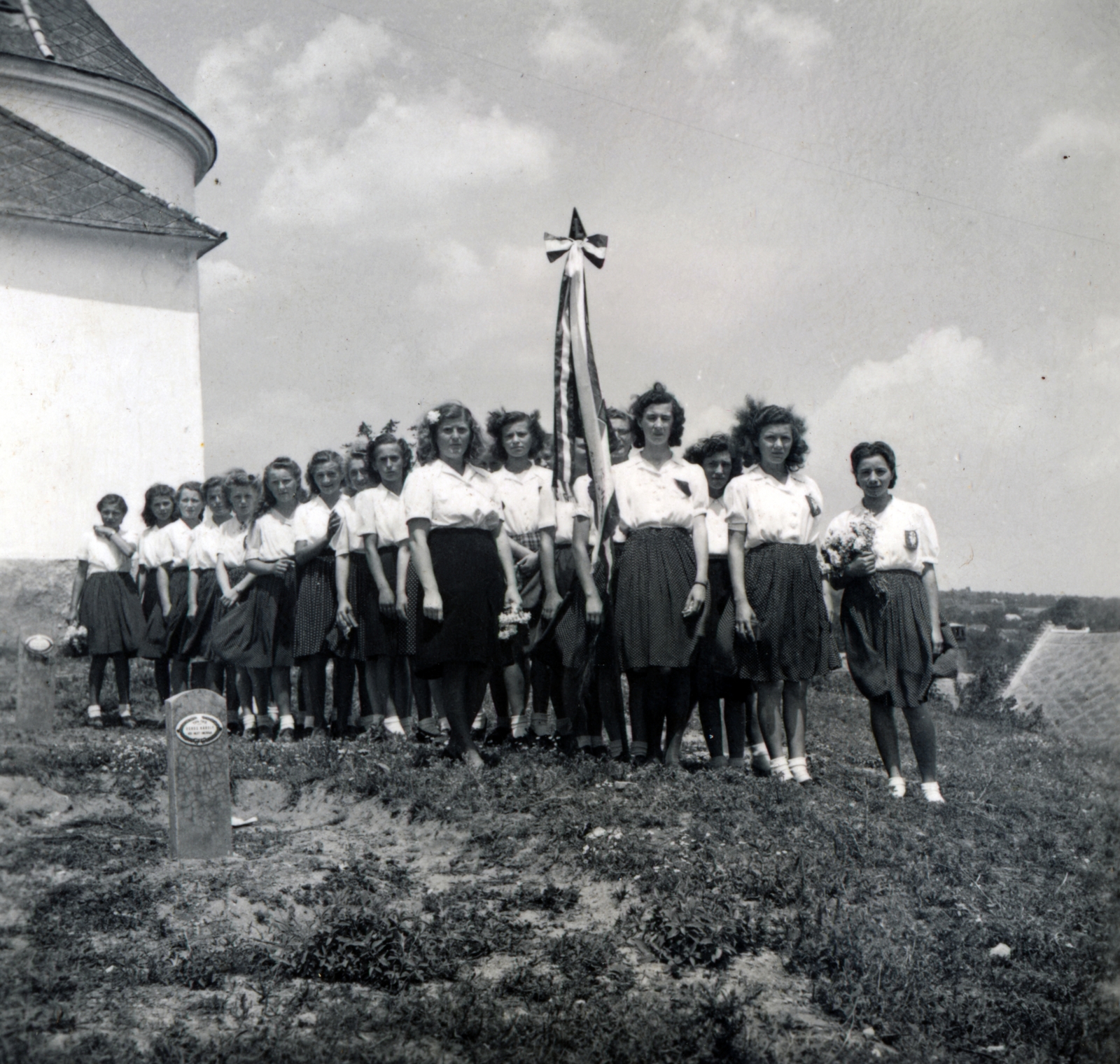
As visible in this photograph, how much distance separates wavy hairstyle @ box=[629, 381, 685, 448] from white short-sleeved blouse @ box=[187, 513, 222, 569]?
4048 millimetres

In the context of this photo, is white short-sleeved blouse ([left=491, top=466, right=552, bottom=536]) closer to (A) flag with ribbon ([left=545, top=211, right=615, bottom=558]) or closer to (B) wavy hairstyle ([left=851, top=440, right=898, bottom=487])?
(A) flag with ribbon ([left=545, top=211, right=615, bottom=558])

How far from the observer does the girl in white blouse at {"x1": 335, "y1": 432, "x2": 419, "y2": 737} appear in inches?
286

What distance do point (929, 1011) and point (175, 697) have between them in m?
3.37

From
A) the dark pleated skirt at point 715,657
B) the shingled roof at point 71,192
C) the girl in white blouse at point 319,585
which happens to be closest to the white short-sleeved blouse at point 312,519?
the girl in white blouse at point 319,585

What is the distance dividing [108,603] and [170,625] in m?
0.53

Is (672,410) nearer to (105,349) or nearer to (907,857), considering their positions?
(907,857)

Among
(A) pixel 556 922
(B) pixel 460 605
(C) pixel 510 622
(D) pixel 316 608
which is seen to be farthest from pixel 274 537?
(A) pixel 556 922

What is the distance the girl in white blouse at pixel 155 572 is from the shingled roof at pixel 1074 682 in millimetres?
8813

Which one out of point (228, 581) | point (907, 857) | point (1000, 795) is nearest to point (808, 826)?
point (907, 857)

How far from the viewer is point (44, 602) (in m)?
12.5

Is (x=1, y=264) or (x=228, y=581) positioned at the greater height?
(x=1, y=264)

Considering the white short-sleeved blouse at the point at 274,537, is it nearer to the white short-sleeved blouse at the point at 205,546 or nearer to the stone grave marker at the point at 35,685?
the white short-sleeved blouse at the point at 205,546

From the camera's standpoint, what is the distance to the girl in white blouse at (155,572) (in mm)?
9297

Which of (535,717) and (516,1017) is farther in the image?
(535,717)
